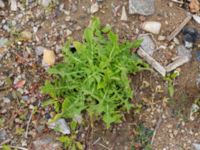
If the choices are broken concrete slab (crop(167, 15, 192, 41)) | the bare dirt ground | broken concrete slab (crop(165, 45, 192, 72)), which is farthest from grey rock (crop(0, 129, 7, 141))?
broken concrete slab (crop(167, 15, 192, 41))

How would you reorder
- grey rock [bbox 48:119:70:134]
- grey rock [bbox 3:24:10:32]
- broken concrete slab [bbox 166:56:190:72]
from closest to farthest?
grey rock [bbox 48:119:70:134] < broken concrete slab [bbox 166:56:190:72] < grey rock [bbox 3:24:10:32]

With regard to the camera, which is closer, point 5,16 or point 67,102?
point 67,102

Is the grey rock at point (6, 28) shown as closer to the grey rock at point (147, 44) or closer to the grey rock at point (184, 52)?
the grey rock at point (147, 44)

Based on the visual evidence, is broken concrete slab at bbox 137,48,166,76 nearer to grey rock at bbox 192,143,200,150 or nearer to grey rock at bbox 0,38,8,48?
grey rock at bbox 192,143,200,150

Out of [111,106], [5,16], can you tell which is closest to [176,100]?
[111,106]

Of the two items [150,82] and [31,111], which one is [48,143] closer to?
[31,111]

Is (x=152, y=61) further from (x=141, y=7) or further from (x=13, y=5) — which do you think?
(x=13, y=5)

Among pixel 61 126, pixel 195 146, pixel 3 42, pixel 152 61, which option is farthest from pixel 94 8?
pixel 195 146
